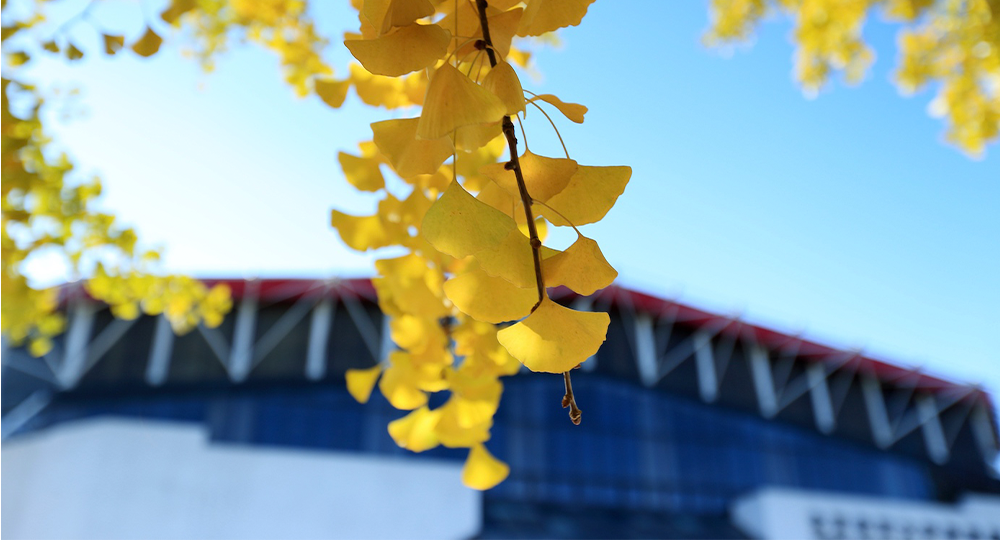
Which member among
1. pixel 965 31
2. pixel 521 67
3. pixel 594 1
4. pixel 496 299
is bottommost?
pixel 496 299

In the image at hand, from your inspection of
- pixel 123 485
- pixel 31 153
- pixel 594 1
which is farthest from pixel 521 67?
pixel 123 485

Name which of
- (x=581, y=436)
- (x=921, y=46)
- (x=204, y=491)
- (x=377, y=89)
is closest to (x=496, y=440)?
(x=581, y=436)

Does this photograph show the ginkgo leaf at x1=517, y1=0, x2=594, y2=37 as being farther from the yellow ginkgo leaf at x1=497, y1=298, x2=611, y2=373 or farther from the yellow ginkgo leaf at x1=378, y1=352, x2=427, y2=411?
the yellow ginkgo leaf at x1=378, y1=352, x2=427, y2=411

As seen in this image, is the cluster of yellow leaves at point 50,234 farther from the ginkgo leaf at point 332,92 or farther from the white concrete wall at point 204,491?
the white concrete wall at point 204,491

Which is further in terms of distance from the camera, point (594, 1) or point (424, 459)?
point (424, 459)

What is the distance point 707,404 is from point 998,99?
16.3 ft

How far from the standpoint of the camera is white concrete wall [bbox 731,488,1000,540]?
230 inches

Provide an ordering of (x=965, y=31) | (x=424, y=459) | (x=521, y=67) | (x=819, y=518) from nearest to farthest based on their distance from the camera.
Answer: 1. (x=521, y=67)
2. (x=965, y=31)
3. (x=424, y=459)
4. (x=819, y=518)

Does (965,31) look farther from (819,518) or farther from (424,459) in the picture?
(819,518)

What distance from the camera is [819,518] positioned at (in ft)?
19.8

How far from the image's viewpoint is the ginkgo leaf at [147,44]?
0.51m

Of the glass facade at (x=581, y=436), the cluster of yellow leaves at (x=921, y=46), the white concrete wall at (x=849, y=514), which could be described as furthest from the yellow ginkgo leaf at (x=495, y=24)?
the white concrete wall at (x=849, y=514)

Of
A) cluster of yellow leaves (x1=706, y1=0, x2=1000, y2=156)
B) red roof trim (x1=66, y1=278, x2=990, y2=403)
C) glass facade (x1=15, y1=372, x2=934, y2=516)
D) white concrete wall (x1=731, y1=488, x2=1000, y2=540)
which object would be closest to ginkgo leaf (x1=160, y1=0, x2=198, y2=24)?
cluster of yellow leaves (x1=706, y1=0, x2=1000, y2=156)

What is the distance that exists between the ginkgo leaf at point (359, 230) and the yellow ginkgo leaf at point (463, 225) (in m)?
0.24
